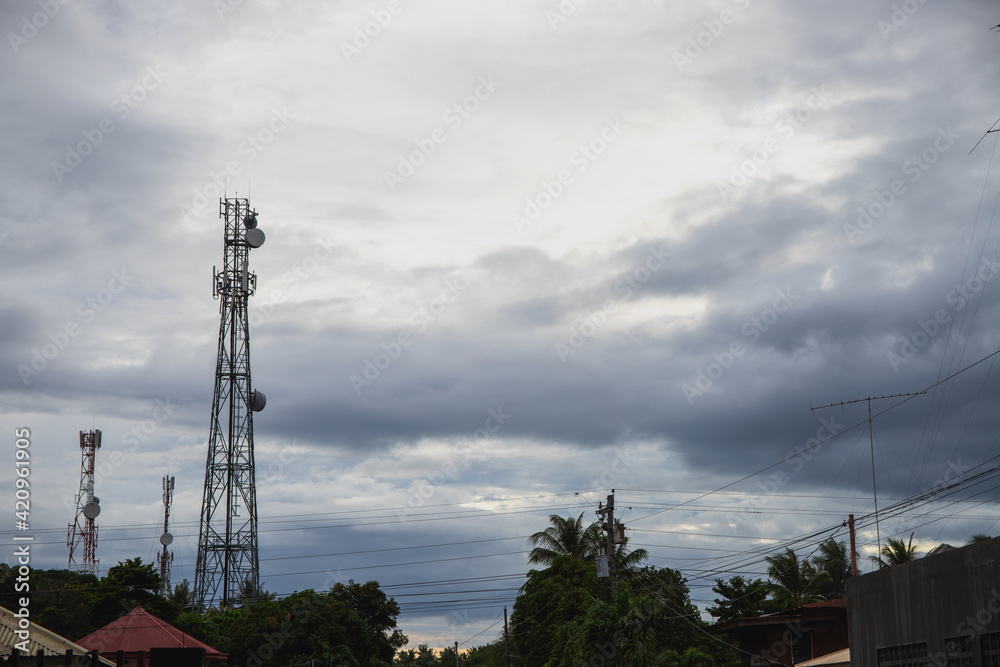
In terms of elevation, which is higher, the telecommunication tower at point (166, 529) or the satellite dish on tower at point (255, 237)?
the satellite dish on tower at point (255, 237)

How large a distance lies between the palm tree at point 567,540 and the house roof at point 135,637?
2620cm

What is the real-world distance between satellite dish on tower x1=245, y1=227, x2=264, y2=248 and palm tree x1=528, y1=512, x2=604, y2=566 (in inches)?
1033

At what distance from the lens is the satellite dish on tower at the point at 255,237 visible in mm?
58562

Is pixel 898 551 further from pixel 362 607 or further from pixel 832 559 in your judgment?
pixel 362 607

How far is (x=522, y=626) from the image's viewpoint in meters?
57.4

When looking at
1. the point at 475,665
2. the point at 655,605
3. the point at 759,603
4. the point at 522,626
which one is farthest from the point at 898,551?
the point at 475,665

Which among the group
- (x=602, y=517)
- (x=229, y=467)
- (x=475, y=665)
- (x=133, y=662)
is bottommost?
(x=475, y=665)

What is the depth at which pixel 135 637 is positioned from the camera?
36156 mm

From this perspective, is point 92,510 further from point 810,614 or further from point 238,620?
point 810,614

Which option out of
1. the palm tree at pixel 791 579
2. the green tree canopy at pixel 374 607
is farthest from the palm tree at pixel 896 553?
the green tree canopy at pixel 374 607

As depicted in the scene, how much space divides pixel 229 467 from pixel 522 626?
20735 mm

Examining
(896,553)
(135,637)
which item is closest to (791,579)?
(896,553)

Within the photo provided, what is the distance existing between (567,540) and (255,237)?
2823 cm

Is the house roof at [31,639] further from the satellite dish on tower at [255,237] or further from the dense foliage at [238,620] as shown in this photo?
the satellite dish on tower at [255,237]
